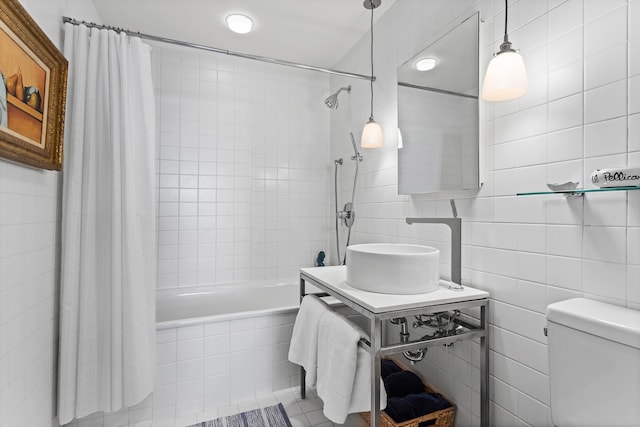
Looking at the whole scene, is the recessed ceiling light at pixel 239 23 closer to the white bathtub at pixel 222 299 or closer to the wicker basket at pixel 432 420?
the white bathtub at pixel 222 299

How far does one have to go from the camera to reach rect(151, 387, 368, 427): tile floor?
1640 millimetres

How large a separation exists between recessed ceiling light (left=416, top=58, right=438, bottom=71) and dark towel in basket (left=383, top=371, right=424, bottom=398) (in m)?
1.67

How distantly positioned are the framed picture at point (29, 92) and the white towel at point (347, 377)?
1.35 metres

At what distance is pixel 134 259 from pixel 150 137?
634 mm

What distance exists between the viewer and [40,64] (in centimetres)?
118

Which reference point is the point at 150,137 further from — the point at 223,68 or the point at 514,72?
the point at 514,72

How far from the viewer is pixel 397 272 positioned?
1.22 meters

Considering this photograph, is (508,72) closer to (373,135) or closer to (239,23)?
(373,135)

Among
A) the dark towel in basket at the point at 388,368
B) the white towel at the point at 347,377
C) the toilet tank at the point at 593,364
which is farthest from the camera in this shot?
the dark towel in basket at the point at 388,368

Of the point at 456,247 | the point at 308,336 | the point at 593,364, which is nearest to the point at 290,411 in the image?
the point at 308,336

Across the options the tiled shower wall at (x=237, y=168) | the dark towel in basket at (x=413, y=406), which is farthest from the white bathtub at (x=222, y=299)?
the dark towel in basket at (x=413, y=406)

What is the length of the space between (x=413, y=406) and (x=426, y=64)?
68.8 inches

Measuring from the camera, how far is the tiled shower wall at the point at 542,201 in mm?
898

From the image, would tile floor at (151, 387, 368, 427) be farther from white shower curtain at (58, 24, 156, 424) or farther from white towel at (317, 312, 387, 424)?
white towel at (317, 312, 387, 424)
